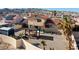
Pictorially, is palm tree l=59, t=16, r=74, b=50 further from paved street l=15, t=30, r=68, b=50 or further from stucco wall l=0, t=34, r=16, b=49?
stucco wall l=0, t=34, r=16, b=49

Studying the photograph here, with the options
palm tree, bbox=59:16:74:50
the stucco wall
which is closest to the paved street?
palm tree, bbox=59:16:74:50

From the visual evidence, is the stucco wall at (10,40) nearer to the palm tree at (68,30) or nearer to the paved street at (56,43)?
the paved street at (56,43)

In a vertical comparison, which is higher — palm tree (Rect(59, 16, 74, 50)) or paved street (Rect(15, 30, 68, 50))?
palm tree (Rect(59, 16, 74, 50))

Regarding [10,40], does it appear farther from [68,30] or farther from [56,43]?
[68,30]

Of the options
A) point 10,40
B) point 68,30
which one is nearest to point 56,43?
point 68,30

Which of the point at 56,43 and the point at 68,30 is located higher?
the point at 68,30

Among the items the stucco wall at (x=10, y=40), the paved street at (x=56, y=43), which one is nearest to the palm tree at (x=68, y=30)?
the paved street at (x=56, y=43)

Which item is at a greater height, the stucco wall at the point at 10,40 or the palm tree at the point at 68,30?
the palm tree at the point at 68,30

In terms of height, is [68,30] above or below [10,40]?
above

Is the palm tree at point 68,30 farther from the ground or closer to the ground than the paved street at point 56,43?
farther from the ground
